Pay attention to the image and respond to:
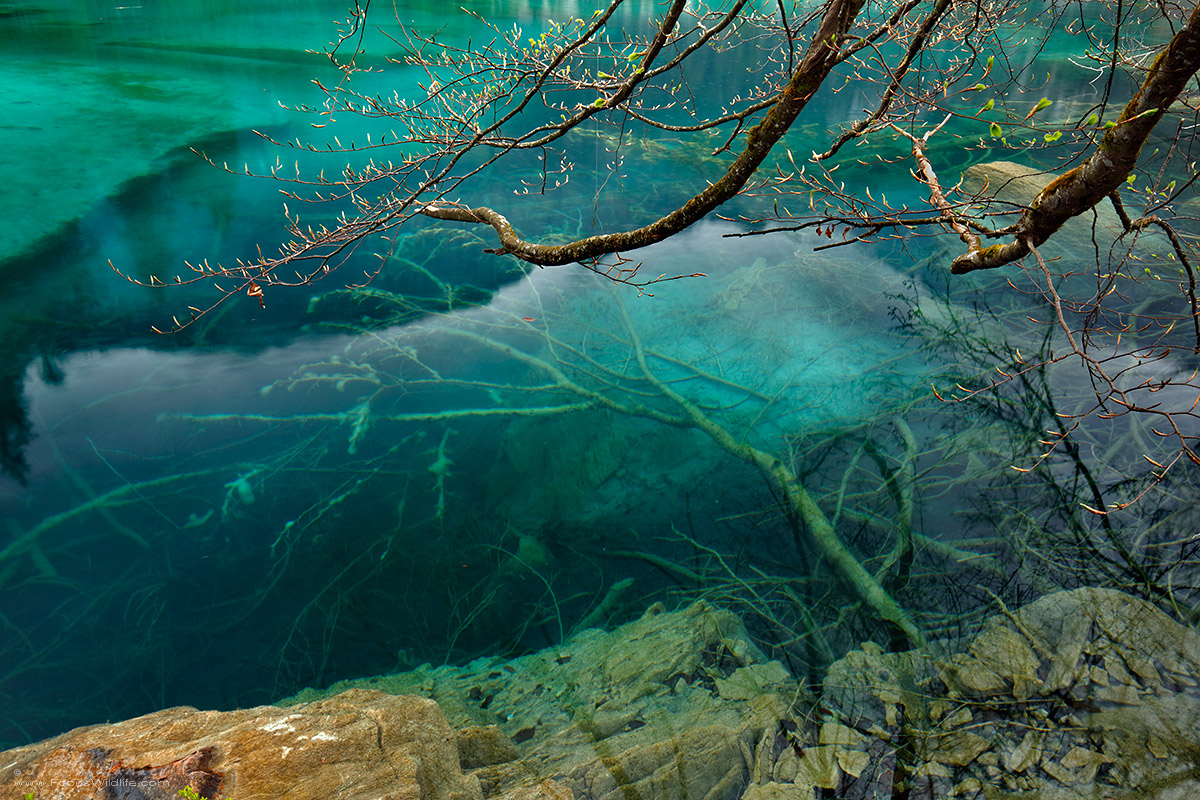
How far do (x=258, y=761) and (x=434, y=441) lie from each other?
343 centimetres

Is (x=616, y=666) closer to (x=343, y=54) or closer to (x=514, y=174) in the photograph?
(x=514, y=174)

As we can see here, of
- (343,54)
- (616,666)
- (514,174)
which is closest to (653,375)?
(616,666)

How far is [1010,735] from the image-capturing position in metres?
3.18

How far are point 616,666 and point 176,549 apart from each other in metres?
3.31

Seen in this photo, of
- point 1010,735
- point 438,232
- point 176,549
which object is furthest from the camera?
point 438,232

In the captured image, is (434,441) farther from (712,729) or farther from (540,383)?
(712,729)

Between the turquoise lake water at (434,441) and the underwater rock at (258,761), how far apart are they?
138cm

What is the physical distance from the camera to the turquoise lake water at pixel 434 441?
169 inches

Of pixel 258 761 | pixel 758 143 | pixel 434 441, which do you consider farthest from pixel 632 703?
pixel 434 441

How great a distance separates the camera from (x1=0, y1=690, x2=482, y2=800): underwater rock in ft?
7.70

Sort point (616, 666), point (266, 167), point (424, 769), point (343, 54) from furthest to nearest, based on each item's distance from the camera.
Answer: point (343, 54)
point (266, 167)
point (616, 666)
point (424, 769)

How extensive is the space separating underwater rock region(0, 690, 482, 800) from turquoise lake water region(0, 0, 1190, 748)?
138cm

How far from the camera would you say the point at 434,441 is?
18.7 ft

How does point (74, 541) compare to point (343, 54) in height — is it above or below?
below
